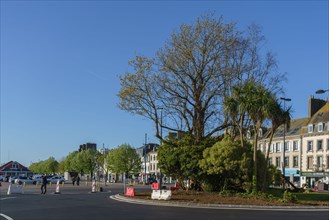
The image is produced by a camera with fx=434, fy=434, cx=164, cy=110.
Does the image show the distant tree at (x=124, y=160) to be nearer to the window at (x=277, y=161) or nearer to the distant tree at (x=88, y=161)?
the distant tree at (x=88, y=161)

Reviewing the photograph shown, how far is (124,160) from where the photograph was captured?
327ft

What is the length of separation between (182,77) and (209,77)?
7.24 ft

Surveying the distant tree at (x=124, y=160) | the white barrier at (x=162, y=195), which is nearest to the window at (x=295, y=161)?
the distant tree at (x=124, y=160)

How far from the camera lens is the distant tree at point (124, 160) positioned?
99.4 m

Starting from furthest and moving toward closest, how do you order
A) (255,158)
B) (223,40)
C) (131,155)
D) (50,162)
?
1. (50,162)
2. (131,155)
3. (223,40)
4. (255,158)

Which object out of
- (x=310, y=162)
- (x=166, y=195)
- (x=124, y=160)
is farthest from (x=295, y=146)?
(x=166, y=195)

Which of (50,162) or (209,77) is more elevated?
(209,77)

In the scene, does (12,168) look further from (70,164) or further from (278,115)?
(278,115)

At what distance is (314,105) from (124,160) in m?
44.6

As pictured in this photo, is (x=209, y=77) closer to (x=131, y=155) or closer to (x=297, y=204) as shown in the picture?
(x=297, y=204)

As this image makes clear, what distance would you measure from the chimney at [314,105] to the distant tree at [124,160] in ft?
141

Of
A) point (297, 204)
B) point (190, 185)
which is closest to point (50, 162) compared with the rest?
point (190, 185)

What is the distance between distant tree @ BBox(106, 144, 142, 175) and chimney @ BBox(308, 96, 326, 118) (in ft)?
141

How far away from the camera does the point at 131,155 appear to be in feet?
332
